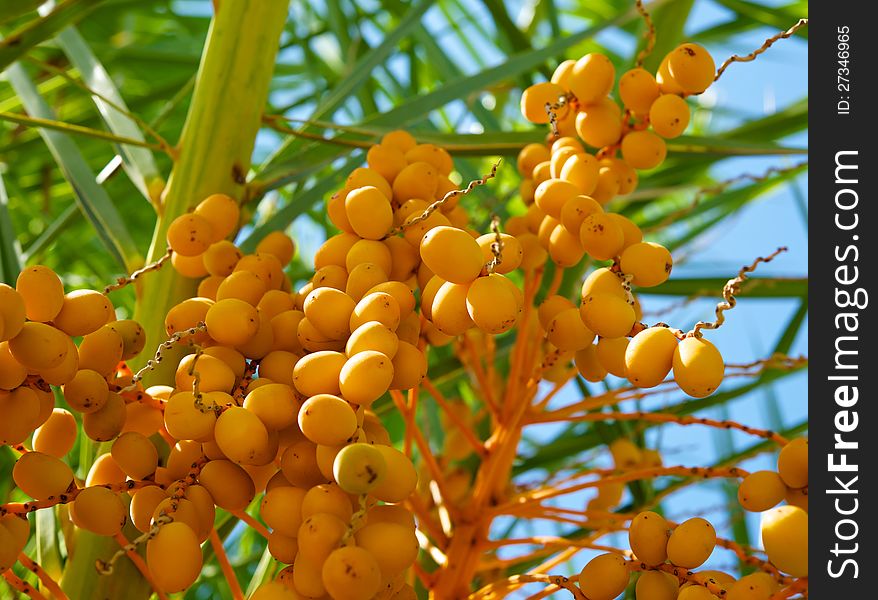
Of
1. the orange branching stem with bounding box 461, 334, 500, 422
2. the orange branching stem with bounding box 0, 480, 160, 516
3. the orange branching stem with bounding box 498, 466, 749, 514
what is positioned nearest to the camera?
the orange branching stem with bounding box 0, 480, 160, 516

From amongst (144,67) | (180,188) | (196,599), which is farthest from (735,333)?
(180,188)

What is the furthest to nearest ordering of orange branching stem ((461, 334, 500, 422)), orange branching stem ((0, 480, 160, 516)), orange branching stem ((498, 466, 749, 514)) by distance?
orange branching stem ((461, 334, 500, 422))
orange branching stem ((498, 466, 749, 514))
orange branching stem ((0, 480, 160, 516))

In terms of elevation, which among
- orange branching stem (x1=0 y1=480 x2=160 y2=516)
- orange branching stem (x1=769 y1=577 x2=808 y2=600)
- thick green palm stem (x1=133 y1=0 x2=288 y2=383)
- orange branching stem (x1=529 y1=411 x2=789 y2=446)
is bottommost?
orange branching stem (x1=0 y1=480 x2=160 y2=516)

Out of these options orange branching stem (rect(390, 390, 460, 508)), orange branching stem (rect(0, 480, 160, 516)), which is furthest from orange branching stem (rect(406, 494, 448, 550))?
orange branching stem (rect(0, 480, 160, 516))

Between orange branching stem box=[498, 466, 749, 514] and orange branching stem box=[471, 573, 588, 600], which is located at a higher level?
orange branching stem box=[498, 466, 749, 514]

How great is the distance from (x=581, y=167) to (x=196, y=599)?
0.59 meters

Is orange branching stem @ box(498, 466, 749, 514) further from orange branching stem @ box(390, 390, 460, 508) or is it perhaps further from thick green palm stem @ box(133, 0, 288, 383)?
thick green palm stem @ box(133, 0, 288, 383)

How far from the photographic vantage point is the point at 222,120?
2.21 ft

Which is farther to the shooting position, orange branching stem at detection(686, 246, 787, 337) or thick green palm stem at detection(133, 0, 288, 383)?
thick green palm stem at detection(133, 0, 288, 383)
